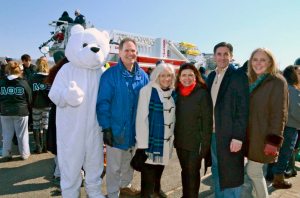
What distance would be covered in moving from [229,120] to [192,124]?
1.41 feet

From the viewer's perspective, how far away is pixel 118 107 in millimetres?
3391

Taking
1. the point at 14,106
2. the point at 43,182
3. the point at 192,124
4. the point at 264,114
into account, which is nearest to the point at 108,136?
the point at 192,124

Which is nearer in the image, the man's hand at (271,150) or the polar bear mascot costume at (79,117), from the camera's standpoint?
the man's hand at (271,150)

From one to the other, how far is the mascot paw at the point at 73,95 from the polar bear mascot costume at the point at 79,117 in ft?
0.04

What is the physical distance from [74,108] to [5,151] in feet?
9.83

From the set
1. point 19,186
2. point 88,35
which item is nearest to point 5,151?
point 19,186

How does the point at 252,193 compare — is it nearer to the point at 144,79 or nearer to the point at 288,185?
the point at 288,185

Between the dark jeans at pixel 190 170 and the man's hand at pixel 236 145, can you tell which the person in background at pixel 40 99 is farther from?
the man's hand at pixel 236 145

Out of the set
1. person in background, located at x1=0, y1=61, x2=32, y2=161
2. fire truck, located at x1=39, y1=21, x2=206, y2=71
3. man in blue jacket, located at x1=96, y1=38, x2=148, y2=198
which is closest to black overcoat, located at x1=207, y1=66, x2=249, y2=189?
man in blue jacket, located at x1=96, y1=38, x2=148, y2=198

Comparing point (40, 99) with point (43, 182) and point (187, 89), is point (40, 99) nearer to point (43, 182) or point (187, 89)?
point (43, 182)

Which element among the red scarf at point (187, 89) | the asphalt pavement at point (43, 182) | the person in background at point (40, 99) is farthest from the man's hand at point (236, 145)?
the person in background at point (40, 99)

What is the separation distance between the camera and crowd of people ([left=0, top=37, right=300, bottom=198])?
123 inches

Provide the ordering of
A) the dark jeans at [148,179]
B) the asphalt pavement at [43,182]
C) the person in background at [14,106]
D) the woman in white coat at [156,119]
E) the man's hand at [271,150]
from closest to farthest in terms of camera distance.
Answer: the man's hand at [271,150], the woman in white coat at [156,119], the dark jeans at [148,179], the asphalt pavement at [43,182], the person in background at [14,106]

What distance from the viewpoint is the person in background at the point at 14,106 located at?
5.42 meters
